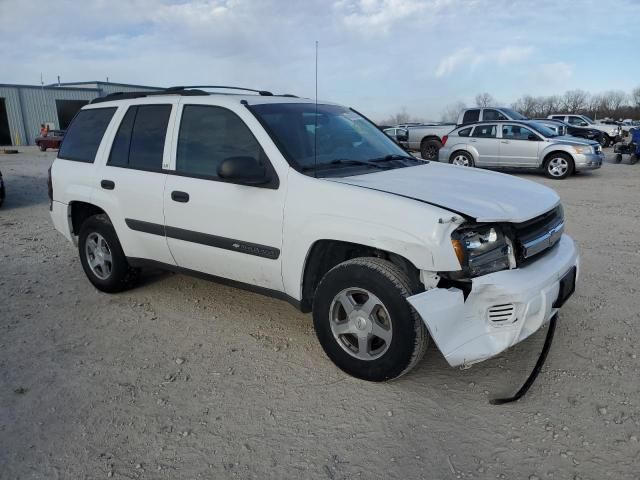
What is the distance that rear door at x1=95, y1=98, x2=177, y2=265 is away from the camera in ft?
13.3

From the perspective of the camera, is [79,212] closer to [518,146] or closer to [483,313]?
[483,313]

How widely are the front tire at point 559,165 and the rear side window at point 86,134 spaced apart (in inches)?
481

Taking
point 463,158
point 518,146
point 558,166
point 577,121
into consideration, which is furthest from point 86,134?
point 577,121

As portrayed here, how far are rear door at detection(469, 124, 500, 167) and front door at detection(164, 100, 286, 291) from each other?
477 inches

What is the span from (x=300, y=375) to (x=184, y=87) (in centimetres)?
259

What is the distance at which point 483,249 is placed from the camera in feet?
9.43

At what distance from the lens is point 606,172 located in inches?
607

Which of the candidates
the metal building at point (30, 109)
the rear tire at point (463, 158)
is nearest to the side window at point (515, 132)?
the rear tire at point (463, 158)

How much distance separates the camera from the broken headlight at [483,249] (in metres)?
2.79

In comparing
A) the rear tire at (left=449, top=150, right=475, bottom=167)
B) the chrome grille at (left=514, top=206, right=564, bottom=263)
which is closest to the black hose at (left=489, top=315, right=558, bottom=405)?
the chrome grille at (left=514, top=206, right=564, bottom=263)

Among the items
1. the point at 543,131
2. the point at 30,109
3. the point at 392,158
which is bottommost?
the point at 543,131

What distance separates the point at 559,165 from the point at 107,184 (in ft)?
41.0

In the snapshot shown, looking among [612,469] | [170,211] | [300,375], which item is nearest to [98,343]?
[170,211]

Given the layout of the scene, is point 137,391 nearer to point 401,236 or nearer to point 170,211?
point 170,211
